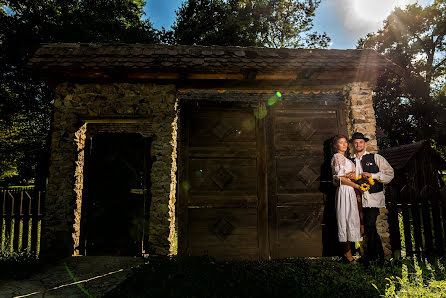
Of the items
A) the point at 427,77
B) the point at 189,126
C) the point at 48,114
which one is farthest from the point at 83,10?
the point at 427,77

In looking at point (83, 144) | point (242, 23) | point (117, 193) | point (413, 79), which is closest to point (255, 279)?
point (117, 193)

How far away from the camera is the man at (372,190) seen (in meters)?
4.00

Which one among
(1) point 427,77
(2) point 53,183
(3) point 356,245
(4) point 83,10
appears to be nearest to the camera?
(2) point 53,183

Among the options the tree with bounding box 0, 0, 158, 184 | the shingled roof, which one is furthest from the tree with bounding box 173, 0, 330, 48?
the shingled roof

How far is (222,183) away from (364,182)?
98.5 inches

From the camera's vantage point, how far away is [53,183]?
15.1ft

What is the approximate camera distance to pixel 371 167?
4070mm

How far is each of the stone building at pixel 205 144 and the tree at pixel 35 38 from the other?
781 cm

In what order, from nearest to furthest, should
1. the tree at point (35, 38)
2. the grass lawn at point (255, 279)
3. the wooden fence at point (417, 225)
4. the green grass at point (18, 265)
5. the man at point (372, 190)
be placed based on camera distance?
the grass lawn at point (255, 279) < the green grass at point (18, 265) < the man at point (372, 190) < the wooden fence at point (417, 225) < the tree at point (35, 38)

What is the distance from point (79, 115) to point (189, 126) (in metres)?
2.17

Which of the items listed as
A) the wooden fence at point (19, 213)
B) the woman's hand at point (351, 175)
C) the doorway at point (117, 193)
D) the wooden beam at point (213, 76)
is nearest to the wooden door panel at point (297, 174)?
the woman's hand at point (351, 175)

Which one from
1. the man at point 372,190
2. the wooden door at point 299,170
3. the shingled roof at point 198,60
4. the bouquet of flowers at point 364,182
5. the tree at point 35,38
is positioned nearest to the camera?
the bouquet of flowers at point 364,182

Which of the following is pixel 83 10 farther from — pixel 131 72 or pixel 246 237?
pixel 246 237

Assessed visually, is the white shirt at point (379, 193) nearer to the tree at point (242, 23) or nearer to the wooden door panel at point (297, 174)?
the wooden door panel at point (297, 174)
